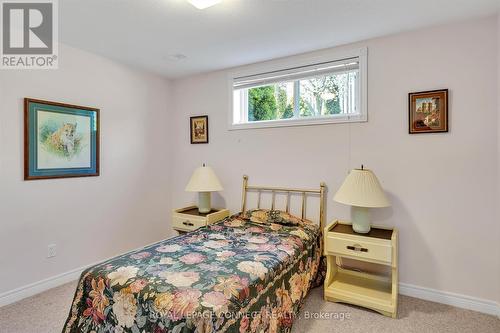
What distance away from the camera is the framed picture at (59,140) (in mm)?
2469

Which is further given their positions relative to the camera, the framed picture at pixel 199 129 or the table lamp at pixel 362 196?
the framed picture at pixel 199 129

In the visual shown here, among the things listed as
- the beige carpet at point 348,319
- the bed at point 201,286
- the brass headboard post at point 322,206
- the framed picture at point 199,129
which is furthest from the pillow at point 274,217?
the framed picture at point 199,129

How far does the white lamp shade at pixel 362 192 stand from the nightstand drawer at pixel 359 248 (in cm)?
30

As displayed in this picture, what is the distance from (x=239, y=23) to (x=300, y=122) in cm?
115

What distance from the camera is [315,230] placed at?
8.78 ft

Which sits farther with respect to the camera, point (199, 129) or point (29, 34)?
point (199, 129)

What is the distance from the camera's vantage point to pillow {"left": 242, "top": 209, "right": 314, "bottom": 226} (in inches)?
110

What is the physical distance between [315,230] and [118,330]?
71.1 inches

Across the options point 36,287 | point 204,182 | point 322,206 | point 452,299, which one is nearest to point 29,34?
point 204,182

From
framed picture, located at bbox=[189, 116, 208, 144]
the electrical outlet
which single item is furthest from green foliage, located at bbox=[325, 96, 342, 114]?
the electrical outlet

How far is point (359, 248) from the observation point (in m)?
2.25

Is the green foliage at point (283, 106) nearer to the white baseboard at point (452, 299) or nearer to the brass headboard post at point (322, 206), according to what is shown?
the brass headboard post at point (322, 206)

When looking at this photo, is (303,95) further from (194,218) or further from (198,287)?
(198,287)

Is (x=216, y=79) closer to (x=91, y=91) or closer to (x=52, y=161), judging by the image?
(x=91, y=91)
